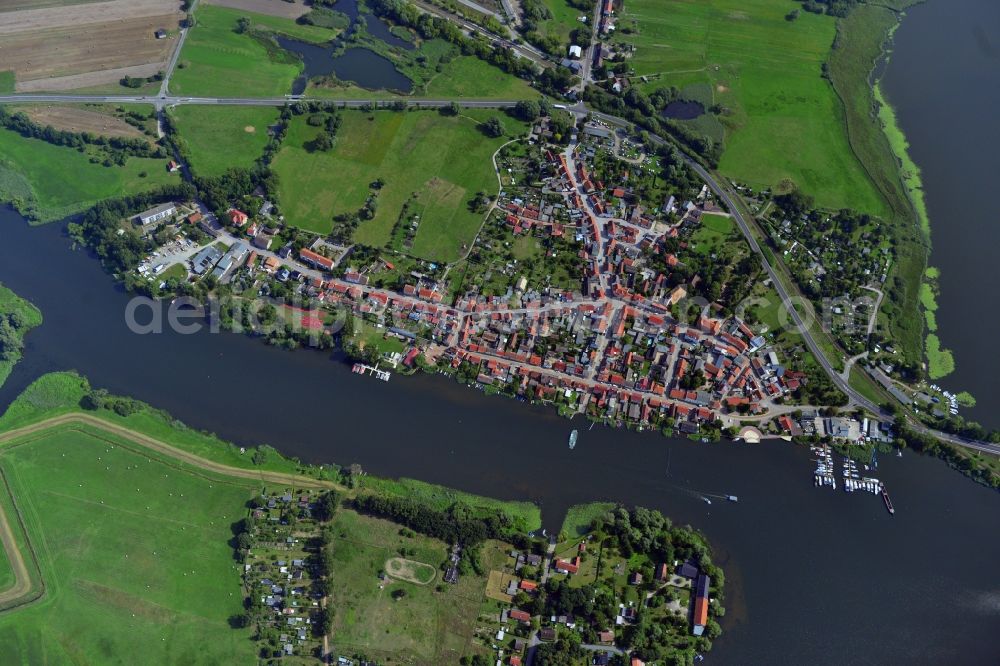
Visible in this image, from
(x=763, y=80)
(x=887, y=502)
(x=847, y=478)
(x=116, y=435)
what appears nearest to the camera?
(x=887, y=502)

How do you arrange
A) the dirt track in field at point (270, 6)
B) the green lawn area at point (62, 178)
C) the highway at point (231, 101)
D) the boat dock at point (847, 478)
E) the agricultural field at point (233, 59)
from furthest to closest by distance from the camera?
1. the dirt track in field at point (270, 6)
2. the agricultural field at point (233, 59)
3. the highway at point (231, 101)
4. the green lawn area at point (62, 178)
5. the boat dock at point (847, 478)

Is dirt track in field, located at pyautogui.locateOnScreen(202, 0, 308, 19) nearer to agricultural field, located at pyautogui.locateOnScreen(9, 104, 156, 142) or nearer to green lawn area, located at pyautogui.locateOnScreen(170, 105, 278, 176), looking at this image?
green lawn area, located at pyautogui.locateOnScreen(170, 105, 278, 176)

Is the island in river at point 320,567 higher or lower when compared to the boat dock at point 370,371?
lower

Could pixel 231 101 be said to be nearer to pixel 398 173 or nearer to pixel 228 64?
pixel 228 64

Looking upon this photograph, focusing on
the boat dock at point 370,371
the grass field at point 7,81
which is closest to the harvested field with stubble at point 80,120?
the grass field at point 7,81

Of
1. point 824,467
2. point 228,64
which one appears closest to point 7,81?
point 228,64

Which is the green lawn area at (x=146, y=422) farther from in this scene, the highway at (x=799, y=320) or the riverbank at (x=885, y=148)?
the riverbank at (x=885, y=148)

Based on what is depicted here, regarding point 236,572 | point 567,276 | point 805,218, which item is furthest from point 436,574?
point 805,218
